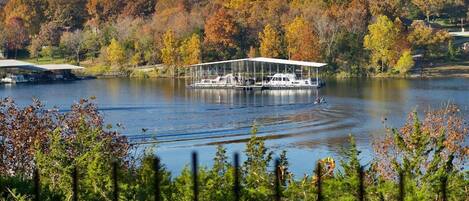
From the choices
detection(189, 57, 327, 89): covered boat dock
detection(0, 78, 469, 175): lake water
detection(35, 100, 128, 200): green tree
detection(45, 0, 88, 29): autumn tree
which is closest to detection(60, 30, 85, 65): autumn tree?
detection(45, 0, 88, 29): autumn tree

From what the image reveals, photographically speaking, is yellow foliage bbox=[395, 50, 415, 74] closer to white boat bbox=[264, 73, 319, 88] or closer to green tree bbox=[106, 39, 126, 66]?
white boat bbox=[264, 73, 319, 88]

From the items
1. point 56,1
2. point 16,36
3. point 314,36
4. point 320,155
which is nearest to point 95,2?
point 56,1

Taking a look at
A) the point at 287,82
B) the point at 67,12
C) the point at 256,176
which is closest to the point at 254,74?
the point at 287,82

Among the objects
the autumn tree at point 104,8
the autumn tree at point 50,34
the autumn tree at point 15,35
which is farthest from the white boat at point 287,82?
the autumn tree at point 104,8

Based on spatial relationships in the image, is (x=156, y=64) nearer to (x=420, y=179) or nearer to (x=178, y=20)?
(x=178, y=20)

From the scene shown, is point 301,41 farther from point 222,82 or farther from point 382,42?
point 222,82

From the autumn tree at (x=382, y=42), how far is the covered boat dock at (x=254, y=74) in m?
3.38

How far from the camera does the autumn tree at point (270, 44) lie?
45812 millimetres

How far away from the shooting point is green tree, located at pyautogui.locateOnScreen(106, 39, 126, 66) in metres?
49.4

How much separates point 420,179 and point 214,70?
120 feet

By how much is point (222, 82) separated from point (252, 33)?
1107 centimetres

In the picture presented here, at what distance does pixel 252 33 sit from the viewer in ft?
159

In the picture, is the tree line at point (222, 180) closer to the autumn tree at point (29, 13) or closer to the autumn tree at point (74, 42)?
the autumn tree at point (74, 42)

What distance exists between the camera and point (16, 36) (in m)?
56.1
